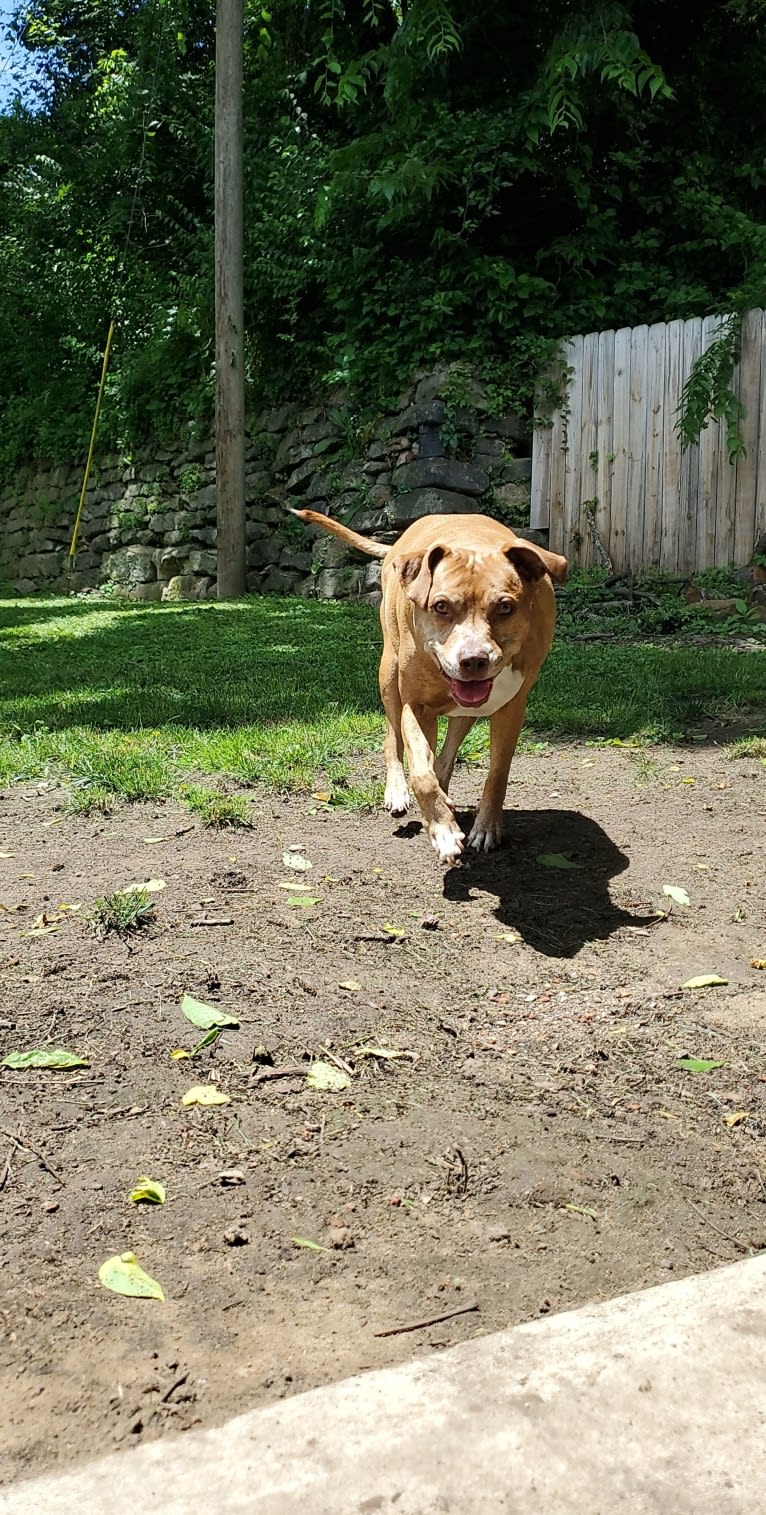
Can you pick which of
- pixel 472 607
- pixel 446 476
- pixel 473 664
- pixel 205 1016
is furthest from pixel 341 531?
pixel 446 476

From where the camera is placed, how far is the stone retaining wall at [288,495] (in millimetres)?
11039

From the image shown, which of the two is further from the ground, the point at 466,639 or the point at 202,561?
the point at 466,639

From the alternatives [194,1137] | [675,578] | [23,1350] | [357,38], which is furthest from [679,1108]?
[357,38]

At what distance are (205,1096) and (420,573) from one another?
69.2 inches

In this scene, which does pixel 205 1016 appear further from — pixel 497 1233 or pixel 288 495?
pixel 288 495

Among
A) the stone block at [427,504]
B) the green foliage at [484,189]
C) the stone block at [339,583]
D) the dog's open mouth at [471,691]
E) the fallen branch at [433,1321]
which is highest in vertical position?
the green foliage at [484,189]

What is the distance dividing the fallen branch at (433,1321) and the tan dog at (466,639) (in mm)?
1787

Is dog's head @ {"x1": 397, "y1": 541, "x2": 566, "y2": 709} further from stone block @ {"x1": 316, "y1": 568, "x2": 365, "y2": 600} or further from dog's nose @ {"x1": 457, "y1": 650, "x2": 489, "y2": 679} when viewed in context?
stone block @ {"x1": 316, "y1": 568, "x2": 365, "y2": 600}

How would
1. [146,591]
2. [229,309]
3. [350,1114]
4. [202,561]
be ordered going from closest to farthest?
1. [350,1114]
2. [229,309]
3. [202,561]
4. [146,591]

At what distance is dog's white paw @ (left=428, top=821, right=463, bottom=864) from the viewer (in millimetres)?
3453

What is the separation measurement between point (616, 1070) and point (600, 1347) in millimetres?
952

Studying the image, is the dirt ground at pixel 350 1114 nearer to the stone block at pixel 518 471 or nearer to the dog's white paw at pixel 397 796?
the dog's white paw at pixel 397 796

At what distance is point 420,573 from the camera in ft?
Result: 11.6

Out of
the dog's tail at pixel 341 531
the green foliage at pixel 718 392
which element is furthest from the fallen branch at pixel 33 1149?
the green foliage at pixel 718 392
